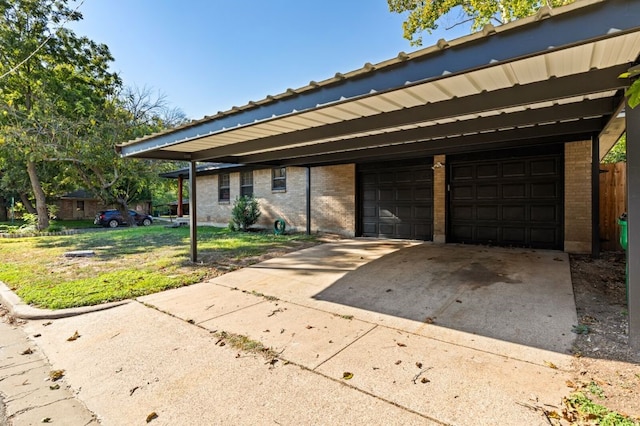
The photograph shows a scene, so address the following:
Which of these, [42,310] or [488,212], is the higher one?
[488,212]

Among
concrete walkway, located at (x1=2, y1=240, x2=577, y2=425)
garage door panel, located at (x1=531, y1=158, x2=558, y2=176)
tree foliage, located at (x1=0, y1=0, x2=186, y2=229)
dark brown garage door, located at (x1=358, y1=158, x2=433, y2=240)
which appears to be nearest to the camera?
concrete walkway, located at (x1=2, y1=240, x2=577, y2=425)

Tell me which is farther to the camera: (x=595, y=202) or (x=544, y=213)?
(x=544, y=213)

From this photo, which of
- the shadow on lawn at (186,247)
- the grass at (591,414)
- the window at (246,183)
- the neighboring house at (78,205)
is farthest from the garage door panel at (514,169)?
the neighboring house at (78,205)

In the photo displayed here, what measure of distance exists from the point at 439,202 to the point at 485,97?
5596mm

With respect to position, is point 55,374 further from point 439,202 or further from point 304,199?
point 304,199

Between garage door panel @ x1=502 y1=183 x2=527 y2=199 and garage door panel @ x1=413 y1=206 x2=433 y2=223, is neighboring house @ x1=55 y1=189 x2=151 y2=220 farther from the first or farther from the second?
garage door panel @ x1=502 y1=183 x2=527 y2=199

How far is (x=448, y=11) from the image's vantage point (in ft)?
46.0

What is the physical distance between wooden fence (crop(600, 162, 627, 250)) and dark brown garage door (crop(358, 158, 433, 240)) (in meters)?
3.79

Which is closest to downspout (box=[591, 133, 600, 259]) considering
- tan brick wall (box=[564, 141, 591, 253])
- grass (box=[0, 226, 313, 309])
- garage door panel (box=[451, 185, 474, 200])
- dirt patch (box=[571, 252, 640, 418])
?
tan brick wall (box=[564, 141, 591, 253])

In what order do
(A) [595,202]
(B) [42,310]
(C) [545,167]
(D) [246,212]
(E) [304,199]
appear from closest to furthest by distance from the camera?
(B) [42,310] < (A) [595,202] < (C) [545,167] < (E) [304,199] < (D) [246,212]

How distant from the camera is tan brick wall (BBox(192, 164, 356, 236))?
11203mm

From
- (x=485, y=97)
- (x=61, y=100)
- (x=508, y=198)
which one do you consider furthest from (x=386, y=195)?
(x=61, y=100)

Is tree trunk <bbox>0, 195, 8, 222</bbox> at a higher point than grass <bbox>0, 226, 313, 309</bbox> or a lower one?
higher

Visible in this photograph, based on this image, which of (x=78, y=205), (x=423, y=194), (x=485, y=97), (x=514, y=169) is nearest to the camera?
(x=485, y=97)
